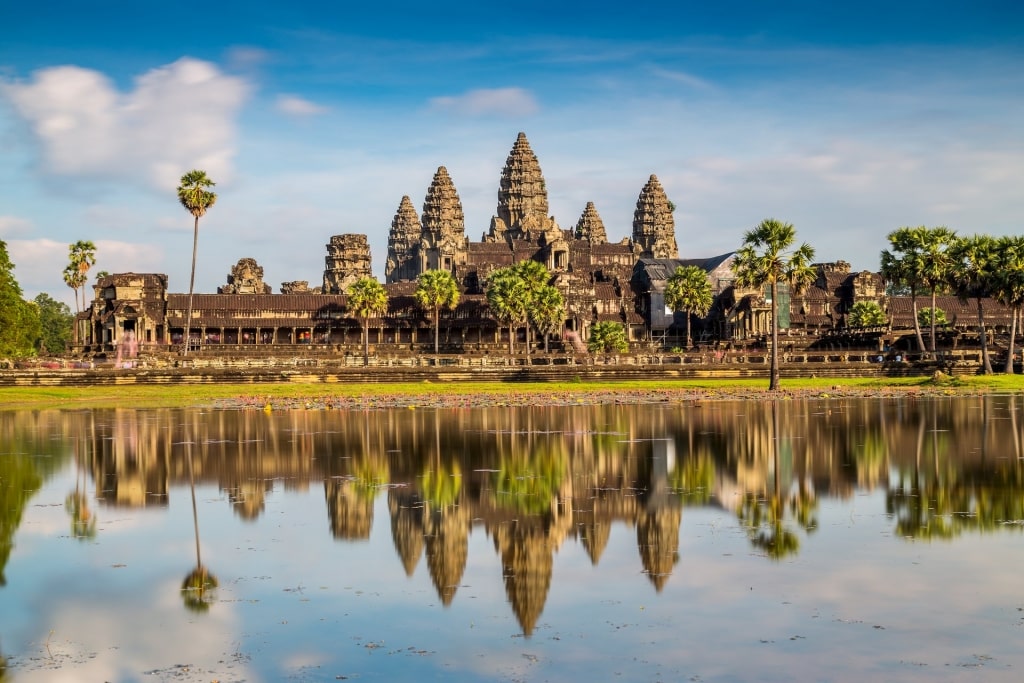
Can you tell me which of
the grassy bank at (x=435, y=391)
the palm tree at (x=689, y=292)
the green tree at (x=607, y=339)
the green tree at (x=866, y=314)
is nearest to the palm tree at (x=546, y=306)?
the green tree at (x=607, y=339)

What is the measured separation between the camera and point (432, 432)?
42438mm

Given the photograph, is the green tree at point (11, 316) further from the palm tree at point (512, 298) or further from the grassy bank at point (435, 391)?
the palm tree at point (512, 298)

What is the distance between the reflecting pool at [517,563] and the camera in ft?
46.5

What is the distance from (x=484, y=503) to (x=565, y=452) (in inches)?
397

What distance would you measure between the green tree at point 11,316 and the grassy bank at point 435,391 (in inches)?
784

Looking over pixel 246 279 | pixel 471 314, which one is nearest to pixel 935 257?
pixel 471 314

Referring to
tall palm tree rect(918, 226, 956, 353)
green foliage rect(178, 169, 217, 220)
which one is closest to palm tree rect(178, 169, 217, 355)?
green foliage rect(178, 169, 217, 220)

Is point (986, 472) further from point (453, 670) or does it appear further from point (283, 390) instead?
point (283, 390)

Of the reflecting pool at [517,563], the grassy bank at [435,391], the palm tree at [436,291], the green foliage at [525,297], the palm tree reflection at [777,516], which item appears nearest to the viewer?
the reflecting pool at [517,563]

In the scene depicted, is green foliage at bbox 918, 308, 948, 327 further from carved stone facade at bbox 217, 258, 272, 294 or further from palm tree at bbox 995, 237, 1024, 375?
carved stone facade at bbox 217, 258, 272, 294

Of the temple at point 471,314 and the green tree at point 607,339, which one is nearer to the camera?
the green tree at point 607,339

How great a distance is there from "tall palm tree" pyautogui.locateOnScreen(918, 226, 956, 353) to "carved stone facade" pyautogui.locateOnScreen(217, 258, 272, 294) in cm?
11454

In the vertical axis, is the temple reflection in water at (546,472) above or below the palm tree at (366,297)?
below

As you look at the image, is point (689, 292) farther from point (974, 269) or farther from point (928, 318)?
point (974, 269)
